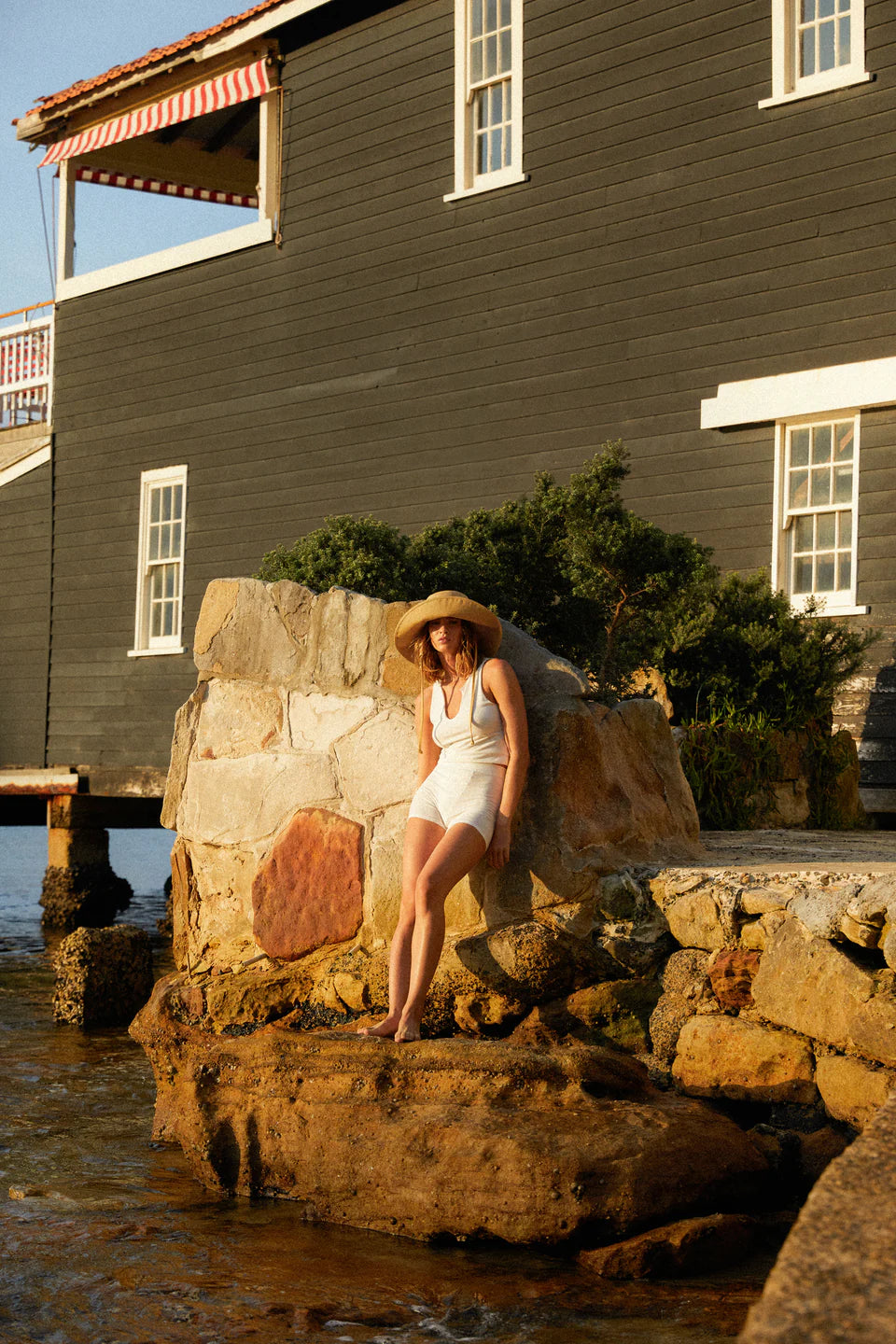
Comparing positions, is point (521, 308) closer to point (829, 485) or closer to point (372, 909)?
point (829, 485)

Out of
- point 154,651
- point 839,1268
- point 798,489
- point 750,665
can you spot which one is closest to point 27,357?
point 154,651

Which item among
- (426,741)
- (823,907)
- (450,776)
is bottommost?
(823,907)

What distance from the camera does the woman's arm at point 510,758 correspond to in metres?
5.16

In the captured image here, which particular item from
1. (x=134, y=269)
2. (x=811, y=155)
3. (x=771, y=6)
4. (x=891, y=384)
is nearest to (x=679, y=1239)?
(x=891, y=384)

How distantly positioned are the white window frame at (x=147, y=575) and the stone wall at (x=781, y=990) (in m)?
10.7

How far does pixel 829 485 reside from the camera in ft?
34.6

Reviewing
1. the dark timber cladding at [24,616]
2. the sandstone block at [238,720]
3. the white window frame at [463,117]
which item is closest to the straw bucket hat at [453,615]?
the sandstone block at [238,720]

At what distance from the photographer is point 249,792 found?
6.26 metres

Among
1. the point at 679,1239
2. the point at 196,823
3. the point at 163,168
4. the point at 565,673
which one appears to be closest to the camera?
the point at 679,1239

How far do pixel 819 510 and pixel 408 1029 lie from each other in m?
6.76

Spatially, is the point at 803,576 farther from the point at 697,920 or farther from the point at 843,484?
the point at 697,920

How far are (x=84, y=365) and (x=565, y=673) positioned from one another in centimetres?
1223

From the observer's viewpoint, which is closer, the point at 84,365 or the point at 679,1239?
the point at 679,1239

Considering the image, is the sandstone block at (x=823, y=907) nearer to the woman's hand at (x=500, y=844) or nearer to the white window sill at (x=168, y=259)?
the woman's hand at (x=500, y=844)
